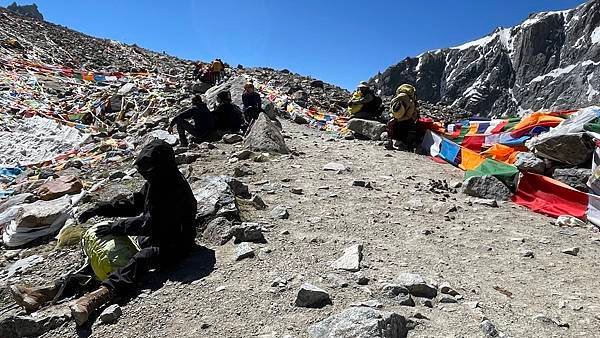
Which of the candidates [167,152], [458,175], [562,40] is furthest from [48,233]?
[562,40]

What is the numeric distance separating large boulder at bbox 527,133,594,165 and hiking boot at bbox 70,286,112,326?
690cm

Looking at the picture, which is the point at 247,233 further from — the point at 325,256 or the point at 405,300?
the point at 405,300

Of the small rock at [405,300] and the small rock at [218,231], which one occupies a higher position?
the small rock at [218,231]

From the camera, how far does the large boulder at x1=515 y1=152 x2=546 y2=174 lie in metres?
7.83

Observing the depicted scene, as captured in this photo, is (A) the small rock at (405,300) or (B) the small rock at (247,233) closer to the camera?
(A) the small rock at (405,300)

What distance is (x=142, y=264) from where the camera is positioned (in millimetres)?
4535

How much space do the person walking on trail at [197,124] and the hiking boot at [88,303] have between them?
6.76m

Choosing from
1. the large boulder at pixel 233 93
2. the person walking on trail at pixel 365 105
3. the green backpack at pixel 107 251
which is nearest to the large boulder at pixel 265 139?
the large boulder at pixel 233 93

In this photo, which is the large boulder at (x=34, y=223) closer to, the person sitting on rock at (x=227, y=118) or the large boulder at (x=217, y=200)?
the large boulder at (x=217, y=200)

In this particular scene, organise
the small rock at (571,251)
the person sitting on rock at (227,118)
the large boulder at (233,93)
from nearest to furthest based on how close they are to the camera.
→ the small rock at (571,251) < the person sitting on rock at (227,118) < the large boulder at (233,93)

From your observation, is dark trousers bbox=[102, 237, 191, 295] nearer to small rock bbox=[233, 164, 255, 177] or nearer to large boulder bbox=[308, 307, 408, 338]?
large boulder bbox=[308, 307, 408, 338]

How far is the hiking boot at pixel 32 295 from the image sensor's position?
4531 millimetres

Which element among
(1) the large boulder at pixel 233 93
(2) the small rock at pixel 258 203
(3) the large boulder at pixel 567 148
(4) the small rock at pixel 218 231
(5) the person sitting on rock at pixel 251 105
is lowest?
(4) the small rock at pixel 218 231

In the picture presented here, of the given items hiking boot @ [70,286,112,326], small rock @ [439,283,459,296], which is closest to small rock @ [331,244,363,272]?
small rock @ [439,283,459,296]
